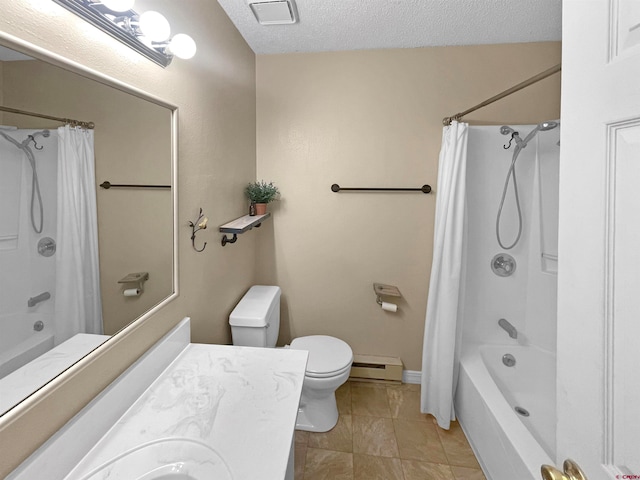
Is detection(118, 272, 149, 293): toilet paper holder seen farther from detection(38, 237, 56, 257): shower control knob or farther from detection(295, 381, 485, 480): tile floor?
detection(295, 381, 485, 480): tile floor

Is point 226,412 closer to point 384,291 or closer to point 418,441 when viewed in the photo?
point 418,441

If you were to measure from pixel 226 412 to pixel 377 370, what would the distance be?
1.66 metres

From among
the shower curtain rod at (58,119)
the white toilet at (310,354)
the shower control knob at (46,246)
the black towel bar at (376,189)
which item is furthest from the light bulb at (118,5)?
the black towel bar at (376,189)

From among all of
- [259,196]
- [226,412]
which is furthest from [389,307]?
[226,412]

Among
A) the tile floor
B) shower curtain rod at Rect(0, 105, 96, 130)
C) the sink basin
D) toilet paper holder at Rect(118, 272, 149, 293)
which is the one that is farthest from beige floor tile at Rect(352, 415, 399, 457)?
shower curtain rod at Rect(0, 105, 96, 130)

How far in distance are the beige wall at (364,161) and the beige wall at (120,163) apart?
1207mm

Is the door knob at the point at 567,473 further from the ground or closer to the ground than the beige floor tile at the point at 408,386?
further from the ground

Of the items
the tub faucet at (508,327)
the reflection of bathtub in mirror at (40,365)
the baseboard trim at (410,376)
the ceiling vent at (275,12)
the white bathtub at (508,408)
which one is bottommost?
the baseboard trim at (410,376)

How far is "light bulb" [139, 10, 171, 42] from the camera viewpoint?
3.05 ft

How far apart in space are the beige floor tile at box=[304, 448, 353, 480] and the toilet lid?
0.45 m

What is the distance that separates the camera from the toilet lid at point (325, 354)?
5.87ft

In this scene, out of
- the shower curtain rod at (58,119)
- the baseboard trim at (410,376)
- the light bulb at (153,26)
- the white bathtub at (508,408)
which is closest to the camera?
the shower curtain rod at (58,119)

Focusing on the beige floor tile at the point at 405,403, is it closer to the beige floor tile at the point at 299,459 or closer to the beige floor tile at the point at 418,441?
the beige floor tile at the point at 418,441

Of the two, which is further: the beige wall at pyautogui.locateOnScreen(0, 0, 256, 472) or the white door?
the beige wall at pyautogui.locateOnScreen(0, 0, 256, 472)
